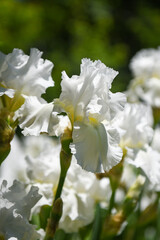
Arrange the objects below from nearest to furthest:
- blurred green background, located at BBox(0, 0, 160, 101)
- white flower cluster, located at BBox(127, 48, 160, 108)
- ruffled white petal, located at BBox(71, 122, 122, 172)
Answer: ruffled white petal, located at BBox(71, 122, 122, 172), white flower cluster, located at BBox(127, 48, 160, 108), blurred green background, located at BBox(0, 0, 160, 101)

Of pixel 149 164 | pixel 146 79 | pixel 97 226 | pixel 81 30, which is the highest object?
pixel 81 30

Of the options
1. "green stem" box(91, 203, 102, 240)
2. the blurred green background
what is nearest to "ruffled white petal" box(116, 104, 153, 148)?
"green stem" box(91, 203, 102, 240)

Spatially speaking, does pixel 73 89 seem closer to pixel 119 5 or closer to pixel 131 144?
pixel 131 144

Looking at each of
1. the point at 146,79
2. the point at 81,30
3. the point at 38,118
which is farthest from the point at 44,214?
the point at 81,30

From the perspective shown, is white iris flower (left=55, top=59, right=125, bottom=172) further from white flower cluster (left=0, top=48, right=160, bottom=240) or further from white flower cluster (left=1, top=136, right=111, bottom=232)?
white flower cluster (left=1, top=136, right=111, bottom=232)

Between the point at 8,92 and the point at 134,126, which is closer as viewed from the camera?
the point at 8,92

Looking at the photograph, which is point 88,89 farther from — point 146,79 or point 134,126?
point 146,79

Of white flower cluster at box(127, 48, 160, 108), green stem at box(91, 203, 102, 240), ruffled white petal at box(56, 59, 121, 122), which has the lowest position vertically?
green stem at box(91, 203, 102, 240)

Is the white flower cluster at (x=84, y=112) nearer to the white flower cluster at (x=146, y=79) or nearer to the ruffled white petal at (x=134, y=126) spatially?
the ruffled white petal at (x=134, y=126)
